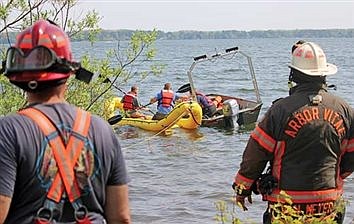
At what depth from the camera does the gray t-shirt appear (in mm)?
2727

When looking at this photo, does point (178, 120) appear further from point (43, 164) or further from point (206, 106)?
point (43, 164)

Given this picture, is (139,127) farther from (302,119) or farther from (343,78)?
(343,78)

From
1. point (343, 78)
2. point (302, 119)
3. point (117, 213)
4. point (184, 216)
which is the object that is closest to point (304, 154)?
point (302, 119)

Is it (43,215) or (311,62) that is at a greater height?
(311,62)

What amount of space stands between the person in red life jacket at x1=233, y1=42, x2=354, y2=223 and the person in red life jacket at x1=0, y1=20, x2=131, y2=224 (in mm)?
1849

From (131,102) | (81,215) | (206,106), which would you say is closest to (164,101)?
(131,102)

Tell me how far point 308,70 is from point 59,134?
232 cm

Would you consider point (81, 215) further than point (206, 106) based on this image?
No

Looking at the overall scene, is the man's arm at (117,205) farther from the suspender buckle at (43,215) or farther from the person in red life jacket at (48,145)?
the suspender buckle at (43,215)

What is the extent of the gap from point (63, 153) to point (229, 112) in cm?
1763

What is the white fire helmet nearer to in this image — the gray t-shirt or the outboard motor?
the gray t-shirt

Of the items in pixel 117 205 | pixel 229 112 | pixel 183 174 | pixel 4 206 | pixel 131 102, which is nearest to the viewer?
pixel 4 206

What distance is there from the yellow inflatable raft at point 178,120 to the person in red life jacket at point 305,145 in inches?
574

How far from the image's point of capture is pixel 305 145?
4.59 metres
